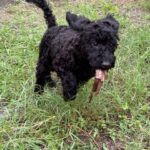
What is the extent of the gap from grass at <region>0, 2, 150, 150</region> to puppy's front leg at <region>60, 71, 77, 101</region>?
0.56 feet

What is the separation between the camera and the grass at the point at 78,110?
3.62 m

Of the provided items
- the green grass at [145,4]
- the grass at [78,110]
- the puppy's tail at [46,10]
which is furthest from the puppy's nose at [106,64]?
the green grass at [145,4]

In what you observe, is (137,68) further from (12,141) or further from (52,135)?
(12,141)

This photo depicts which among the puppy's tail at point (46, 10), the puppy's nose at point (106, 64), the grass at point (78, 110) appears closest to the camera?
the puppy's nose at point (106, 64)

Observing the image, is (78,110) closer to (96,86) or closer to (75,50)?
(96,86)

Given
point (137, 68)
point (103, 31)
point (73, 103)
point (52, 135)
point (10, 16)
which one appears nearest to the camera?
point (103, 31)

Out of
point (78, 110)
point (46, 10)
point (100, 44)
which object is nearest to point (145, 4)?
point (46, 10)

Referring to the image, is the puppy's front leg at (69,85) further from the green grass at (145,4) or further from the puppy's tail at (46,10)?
the green grass at (145,4)

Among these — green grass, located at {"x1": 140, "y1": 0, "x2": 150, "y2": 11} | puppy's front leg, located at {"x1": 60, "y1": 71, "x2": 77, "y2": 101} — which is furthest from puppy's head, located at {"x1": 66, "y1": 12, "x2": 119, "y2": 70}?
green grass, located at {"x1": 140, "y1": 0, "x2": 150, "y2": 11}

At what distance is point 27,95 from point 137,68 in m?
1.37

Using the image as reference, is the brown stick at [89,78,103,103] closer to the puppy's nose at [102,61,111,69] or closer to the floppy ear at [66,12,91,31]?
the puppy's nose at [102,61,111,69]

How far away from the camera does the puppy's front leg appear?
3.67 m

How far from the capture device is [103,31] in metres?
3.27

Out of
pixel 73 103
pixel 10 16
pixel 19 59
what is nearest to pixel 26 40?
pixel 19 59
